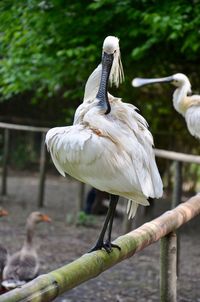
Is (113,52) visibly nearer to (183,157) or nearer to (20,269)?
(20,269)

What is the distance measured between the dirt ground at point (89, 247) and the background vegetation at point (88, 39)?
1.77 meters

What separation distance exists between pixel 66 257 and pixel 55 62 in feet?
8.24

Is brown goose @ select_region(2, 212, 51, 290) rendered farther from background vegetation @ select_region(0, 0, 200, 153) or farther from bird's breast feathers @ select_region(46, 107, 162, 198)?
background vegetation @ select_region(0, 0, 200, 153)

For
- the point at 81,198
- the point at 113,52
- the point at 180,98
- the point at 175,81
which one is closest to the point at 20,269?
the point at 113,52

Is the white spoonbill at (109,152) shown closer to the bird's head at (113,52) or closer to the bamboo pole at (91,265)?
the bamboo pole at (91,265)

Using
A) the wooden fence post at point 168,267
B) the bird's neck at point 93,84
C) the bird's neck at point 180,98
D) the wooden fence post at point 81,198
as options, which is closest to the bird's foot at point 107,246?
the wooden fence post at point 168,267

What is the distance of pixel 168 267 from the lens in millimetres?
3787

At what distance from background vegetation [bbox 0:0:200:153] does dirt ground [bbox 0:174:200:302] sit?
1.77 meters

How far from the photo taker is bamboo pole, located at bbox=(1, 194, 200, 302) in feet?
6.92

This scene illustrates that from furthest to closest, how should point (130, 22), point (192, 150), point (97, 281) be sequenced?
point (192, 150) → point (130, 22) → point (97, 281)

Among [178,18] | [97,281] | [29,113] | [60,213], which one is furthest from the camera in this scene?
[29,113]

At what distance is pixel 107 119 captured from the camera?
124 inches

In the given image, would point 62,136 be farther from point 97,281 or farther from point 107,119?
point 97,281

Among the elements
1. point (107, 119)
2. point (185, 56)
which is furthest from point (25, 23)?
point (107, 119)
